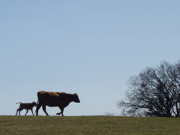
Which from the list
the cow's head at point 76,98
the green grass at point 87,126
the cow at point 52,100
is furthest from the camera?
the cow's head at point 76,98

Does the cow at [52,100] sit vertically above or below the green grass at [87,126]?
above

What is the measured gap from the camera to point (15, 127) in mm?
23656

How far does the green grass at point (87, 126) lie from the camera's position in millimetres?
22594

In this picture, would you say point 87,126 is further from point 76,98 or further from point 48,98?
point 76,98

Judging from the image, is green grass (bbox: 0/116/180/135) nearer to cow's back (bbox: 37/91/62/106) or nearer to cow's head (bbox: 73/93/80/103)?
cow's back (bbox: 37/91/62/106)

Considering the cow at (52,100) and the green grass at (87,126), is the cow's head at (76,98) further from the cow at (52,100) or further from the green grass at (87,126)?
the green grass at (87,126)

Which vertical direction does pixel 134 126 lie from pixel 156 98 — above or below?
below

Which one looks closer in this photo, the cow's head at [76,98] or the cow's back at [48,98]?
the cow's back at [48,98]

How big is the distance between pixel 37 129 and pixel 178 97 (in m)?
36.3

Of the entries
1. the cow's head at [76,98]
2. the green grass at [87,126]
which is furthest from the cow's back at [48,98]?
the green grass at [87,126]

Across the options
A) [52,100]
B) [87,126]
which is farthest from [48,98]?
[87,126]

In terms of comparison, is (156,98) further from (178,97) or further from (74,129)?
(74,129)

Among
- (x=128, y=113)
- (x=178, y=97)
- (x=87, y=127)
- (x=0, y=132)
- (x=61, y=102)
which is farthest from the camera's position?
(x=128, y=113)

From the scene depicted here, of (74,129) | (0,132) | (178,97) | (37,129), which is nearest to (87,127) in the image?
(74,129)
